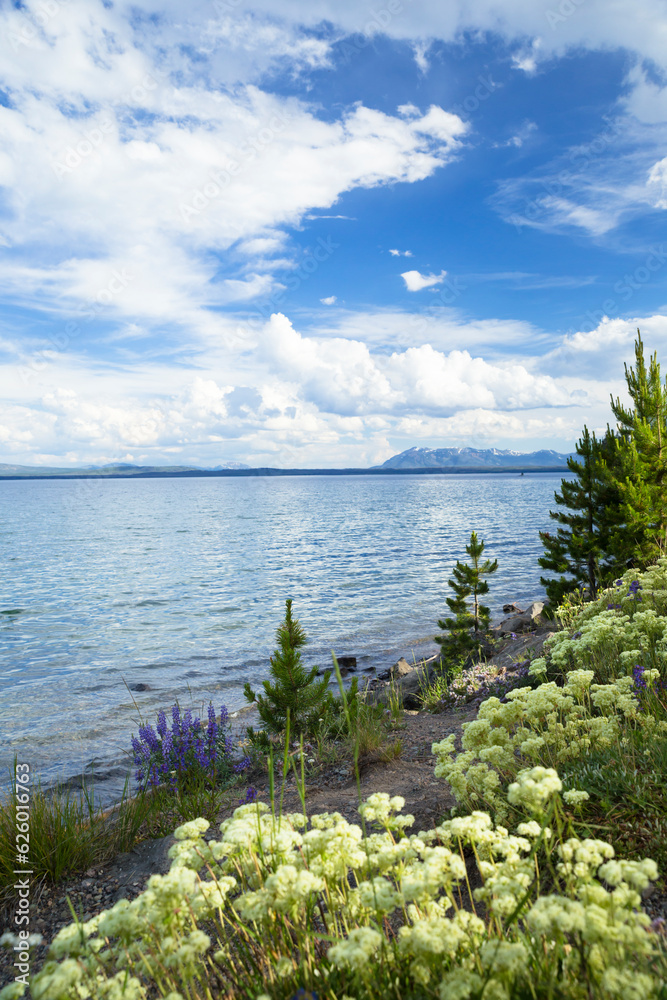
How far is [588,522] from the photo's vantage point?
16.5m

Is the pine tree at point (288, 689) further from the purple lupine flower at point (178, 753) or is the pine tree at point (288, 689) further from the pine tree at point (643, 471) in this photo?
the pine tree at point (643, 471)

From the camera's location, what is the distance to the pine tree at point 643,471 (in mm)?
14273

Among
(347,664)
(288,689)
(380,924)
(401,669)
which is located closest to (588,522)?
(401,669)

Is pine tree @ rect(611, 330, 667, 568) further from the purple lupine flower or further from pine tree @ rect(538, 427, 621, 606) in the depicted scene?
the purple lupine flower

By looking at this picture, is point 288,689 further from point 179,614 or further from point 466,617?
point 179,614

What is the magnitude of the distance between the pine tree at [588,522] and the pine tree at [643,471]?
19.1 inches

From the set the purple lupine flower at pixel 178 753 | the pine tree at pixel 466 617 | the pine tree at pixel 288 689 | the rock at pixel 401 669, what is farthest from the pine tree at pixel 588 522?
the purple lupine flower at pixel 178 753

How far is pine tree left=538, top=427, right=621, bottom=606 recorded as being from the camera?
628 inches

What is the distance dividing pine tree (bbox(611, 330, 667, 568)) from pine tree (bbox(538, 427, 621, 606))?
0.49 m

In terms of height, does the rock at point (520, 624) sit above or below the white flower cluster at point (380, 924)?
below

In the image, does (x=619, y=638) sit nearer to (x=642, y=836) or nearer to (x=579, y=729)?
(x=579, y=729)

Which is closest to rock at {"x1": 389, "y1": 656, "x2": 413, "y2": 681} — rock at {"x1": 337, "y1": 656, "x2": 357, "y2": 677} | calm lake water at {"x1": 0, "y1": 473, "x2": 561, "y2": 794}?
calm lake water at {"x1": 0, "y1": 473, "x2": 561, "y2": 794}

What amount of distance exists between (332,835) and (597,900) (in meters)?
1.10

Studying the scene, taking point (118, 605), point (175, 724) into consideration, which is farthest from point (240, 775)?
point (118, 605)
